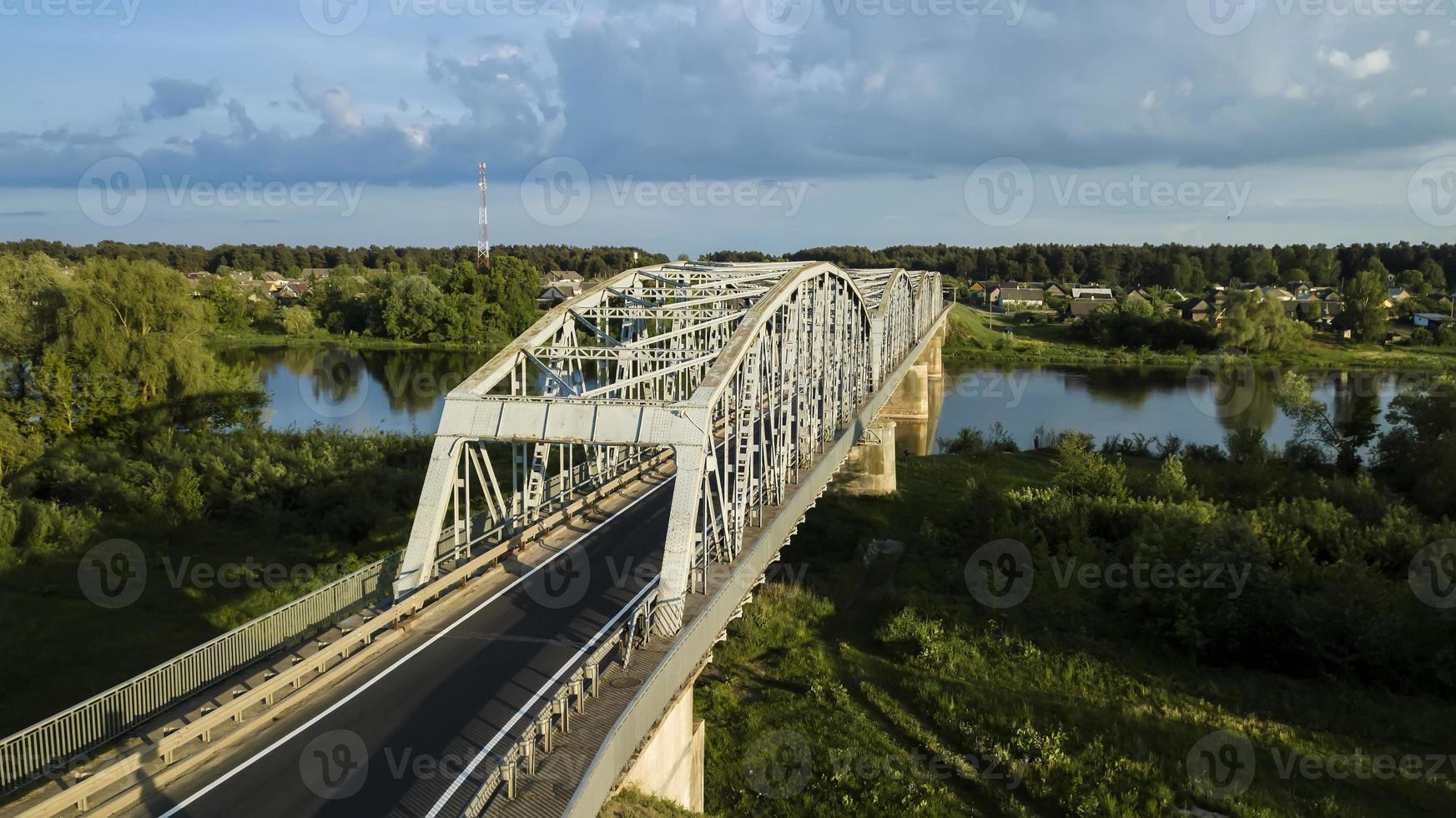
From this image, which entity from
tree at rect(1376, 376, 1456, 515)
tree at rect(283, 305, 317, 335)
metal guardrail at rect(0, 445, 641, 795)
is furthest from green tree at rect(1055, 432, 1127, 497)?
tree at rect(283, 305, 317, 335)

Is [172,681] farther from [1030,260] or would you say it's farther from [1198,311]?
[1030,260]

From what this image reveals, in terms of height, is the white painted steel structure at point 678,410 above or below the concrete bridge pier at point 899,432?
above

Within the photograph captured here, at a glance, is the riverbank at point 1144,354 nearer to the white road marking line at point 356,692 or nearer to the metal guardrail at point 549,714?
the white road marking line at point 356,692

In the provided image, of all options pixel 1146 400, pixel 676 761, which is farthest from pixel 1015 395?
pixel 676 761

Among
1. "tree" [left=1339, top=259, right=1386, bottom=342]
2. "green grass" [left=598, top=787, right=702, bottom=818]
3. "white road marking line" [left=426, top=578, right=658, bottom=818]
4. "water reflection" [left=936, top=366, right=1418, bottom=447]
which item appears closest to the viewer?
"white road marking line" [left=426, top=578, right=658, bottom=818]

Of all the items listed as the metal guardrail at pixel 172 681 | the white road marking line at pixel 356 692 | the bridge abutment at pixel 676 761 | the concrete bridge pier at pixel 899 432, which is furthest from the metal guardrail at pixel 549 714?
the concrete bridge pier at pixel 899 432

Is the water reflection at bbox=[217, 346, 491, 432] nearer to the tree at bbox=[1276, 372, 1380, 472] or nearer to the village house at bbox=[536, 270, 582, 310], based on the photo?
the village house at bbox=[536, 270, 582, 310]
